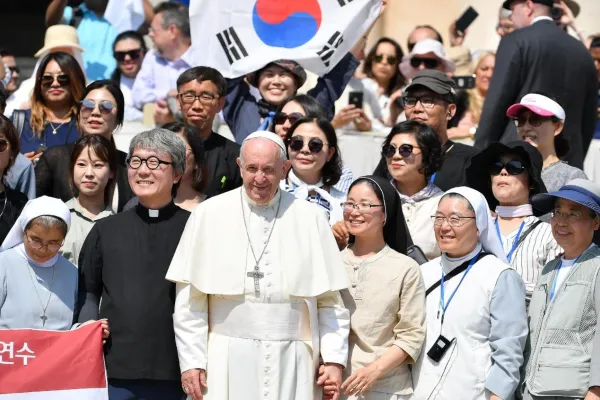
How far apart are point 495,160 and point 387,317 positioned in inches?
55.0

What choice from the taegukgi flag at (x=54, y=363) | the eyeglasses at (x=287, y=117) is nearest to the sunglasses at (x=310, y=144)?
the eyeglasses at (x=287, y=117)

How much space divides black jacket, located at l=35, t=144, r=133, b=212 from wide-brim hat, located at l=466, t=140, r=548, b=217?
2188mm

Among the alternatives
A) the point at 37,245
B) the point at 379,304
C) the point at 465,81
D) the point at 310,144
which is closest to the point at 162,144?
the point at 37,245

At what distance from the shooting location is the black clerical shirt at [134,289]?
23.7 ft

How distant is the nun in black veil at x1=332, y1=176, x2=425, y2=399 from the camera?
23.9 feet

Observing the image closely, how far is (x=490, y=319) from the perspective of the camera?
7297 mm

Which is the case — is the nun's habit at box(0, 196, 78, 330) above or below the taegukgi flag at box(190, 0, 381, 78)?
below

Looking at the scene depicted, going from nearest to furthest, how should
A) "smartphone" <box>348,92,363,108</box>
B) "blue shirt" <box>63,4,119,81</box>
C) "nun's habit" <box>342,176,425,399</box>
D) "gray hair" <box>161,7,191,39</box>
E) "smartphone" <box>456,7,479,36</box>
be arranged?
"nun's habit" <box>342,176,425,399</box> → "smartphone" <box>348,92,363,108</box> → "gray hair" <box>161,7,191,39</box> → "blue shirt" <box>63,4,119,81</box> → "smartphone" <box>456,7,479,36</box>

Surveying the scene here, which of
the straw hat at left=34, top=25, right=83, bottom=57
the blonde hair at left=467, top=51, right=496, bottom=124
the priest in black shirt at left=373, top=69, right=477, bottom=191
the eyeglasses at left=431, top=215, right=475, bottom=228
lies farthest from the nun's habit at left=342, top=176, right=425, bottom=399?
the straw hat at left=34, top=25, right=83, bottom=57

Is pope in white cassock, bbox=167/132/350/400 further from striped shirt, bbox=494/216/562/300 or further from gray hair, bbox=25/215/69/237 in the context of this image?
striped shirt, bbox=494/216/562/300

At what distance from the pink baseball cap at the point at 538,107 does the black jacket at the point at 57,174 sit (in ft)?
8.50

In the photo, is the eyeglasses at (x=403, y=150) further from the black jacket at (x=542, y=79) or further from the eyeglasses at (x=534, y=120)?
the black jacket at (x=542, y=79)

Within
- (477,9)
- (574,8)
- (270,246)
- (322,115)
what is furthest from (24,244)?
(477,9)

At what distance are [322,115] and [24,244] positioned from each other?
101 inches
